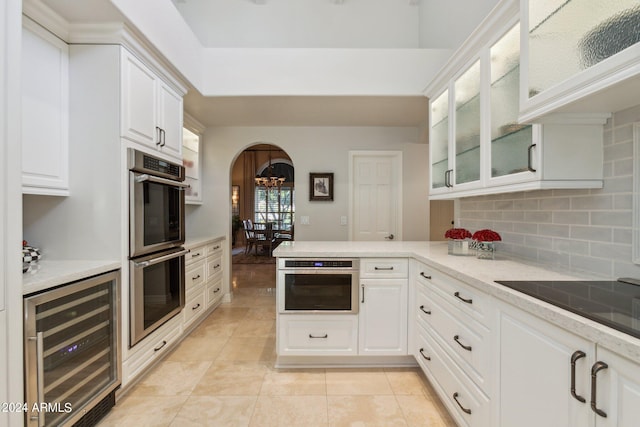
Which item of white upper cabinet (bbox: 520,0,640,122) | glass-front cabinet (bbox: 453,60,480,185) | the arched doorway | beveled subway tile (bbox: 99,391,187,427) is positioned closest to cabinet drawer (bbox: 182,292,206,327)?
beveled subway tile (bbox: 99,391,187,427)

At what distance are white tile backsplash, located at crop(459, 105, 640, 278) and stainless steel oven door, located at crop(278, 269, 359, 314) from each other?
1.14 m

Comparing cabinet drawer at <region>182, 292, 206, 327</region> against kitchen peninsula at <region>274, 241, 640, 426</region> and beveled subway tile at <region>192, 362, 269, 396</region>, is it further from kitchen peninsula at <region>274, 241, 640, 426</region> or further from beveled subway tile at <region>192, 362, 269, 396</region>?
kitchen peninsula at <region>274, 241, 640, 426</region>

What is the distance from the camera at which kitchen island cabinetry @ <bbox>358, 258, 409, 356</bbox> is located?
2.25 m

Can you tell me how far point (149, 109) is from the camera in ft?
7.23

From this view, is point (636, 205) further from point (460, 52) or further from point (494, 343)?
point (460, 52)

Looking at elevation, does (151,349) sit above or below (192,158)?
below

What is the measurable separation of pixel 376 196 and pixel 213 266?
2355 mm

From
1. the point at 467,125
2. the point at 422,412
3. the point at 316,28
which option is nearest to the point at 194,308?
the point at 422,412

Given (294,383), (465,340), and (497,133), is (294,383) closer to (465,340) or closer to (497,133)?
(465,340)

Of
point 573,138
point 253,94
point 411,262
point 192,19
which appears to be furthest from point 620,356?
point 192,19

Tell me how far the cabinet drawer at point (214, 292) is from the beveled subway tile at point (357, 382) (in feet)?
5.94

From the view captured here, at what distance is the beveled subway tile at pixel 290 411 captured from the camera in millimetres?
1726

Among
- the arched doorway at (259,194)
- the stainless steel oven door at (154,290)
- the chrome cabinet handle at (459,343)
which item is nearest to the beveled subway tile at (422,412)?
the chrome cabinet handle at (459,343)

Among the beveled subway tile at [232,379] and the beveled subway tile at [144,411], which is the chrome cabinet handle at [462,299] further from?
the beveled subway tile at [144,411]
